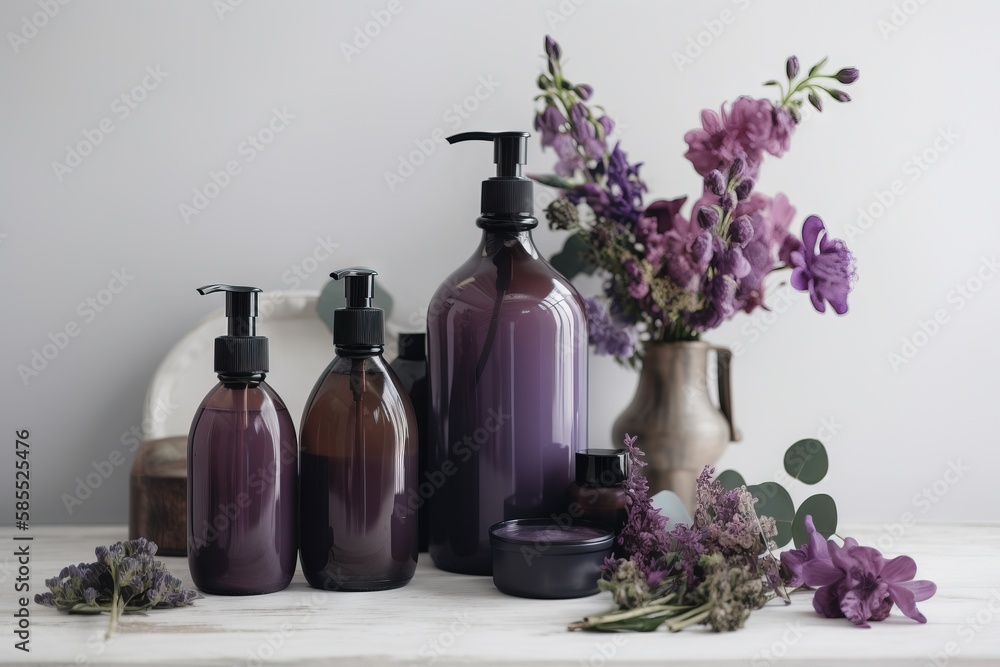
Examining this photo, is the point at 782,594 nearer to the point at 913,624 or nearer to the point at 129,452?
the point at 913,624

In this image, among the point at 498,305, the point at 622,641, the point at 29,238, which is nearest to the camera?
the point at 622,641

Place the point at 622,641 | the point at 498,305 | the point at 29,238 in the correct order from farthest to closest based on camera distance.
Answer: the point at 29,238 < the point at 498,305 < the point at 622,641

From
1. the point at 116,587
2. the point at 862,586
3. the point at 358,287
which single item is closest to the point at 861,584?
the point at 862,586

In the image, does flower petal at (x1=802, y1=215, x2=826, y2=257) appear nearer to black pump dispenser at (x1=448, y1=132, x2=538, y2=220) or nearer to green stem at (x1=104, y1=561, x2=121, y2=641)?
black pump dispenser at (x1=448, y1=132, x2=538, y2=220)

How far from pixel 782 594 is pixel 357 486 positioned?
0.34 meters

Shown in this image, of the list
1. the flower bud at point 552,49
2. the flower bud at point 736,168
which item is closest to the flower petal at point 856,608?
the flower bud at point 736,168

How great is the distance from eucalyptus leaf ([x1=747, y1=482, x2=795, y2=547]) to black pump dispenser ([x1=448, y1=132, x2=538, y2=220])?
0.32 metres

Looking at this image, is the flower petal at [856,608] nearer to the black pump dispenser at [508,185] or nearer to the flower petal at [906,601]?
the flower petal at [906,601]

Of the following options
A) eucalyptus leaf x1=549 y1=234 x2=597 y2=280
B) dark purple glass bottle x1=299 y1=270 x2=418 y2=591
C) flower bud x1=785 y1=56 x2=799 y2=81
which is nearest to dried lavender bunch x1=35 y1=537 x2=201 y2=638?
dark purple glass bottle x1=299 y1=270 x2=418 y2=591

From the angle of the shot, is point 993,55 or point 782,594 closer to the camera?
point 782,594

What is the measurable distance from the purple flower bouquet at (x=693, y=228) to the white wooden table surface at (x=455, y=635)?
0.97 ft

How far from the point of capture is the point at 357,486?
0.65 metres

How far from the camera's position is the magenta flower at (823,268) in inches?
30.0

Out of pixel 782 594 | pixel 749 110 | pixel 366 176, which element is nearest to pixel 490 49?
pixel 366 176
